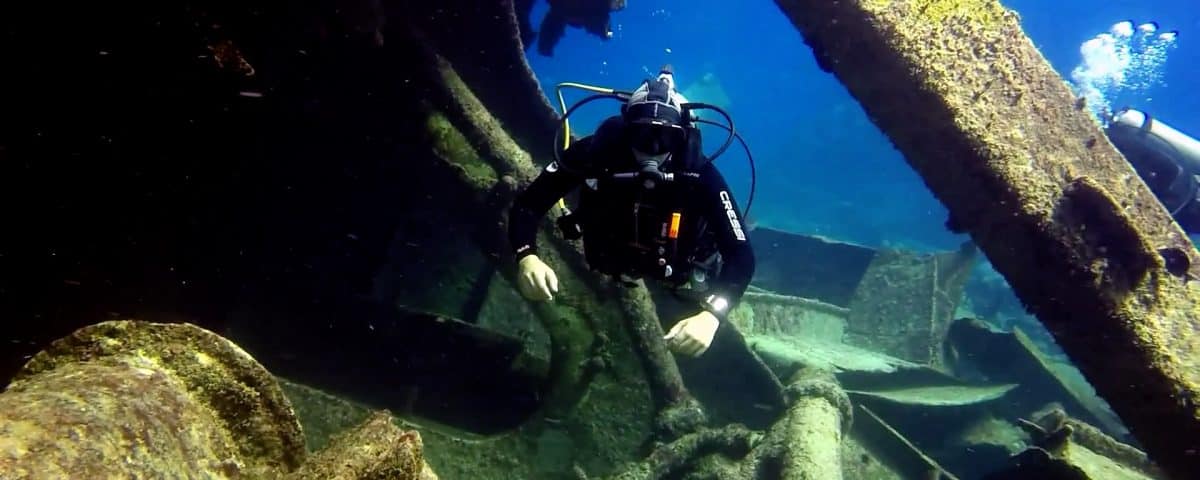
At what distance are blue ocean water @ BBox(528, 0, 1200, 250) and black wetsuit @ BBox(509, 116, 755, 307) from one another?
27.6ft

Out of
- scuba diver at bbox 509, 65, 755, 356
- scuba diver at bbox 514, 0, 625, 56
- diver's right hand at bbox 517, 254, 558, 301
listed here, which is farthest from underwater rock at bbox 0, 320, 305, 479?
scuba diver at bbox 514, 0, 625, 56

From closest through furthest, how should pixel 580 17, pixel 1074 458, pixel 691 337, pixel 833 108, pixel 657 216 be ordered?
pixel 691 337 < pixel 657 216 < pixel 1074 458 < pixel 580 17 < pixel 833 108

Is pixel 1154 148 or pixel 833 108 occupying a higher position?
pixel 833 108

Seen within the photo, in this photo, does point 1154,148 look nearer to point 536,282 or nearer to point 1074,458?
point 1074,458

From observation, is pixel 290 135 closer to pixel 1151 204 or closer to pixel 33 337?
pixel 33 337

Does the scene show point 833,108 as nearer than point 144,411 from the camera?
No

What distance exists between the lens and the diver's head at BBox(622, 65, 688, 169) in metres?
3.50

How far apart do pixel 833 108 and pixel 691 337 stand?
61.5m

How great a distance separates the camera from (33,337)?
4.26m

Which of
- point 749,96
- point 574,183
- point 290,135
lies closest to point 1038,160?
point 574,183

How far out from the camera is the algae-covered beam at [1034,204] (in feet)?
12.3

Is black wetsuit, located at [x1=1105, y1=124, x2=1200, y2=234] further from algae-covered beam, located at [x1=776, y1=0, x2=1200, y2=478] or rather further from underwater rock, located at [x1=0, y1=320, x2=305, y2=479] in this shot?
underwater rock, located at [x1=0, y1=320, x2=305, y2=479]

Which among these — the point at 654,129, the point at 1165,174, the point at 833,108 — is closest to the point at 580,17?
the point at 654,129

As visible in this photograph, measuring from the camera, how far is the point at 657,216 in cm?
353
